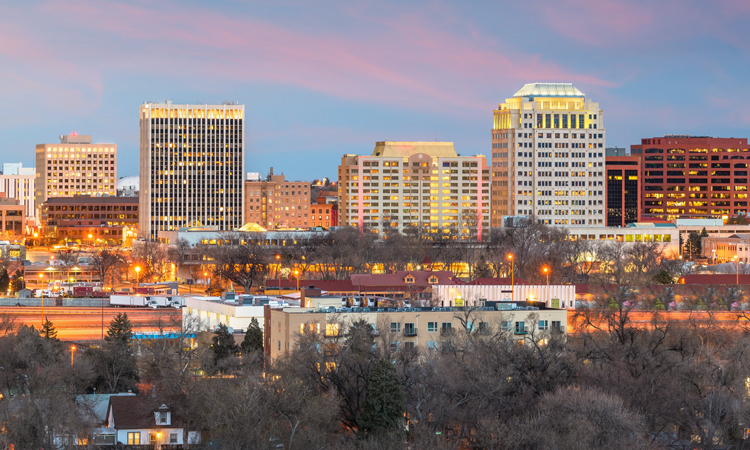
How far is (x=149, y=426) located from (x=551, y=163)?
137823 mm

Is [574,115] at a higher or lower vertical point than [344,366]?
higher

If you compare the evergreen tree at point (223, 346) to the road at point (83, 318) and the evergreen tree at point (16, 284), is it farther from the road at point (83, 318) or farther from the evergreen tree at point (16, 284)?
the evergreen tree at point (16, 284)

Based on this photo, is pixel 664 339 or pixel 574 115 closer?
pixel 664 339

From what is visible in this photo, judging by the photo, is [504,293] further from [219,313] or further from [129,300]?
[129,300]

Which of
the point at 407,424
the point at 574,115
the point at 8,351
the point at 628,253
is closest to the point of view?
the point at 407,424

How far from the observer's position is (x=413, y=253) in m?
146

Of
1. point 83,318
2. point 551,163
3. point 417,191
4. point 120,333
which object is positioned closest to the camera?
point 120,333

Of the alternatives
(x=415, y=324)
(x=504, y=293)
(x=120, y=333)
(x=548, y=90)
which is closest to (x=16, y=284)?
(x=504, y=293)

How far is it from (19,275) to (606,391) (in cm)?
9153

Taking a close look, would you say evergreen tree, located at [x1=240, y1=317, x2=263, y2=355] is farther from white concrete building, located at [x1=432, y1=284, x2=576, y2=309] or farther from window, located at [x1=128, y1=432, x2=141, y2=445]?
white concrete building, located at [x1=432, y1=284, x2=576, y2=309]

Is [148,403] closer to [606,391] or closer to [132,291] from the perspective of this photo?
[606,391]

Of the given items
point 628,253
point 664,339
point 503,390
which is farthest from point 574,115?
point 503,390

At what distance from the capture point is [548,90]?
188 metres

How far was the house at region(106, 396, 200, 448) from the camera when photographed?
48.5 metres
